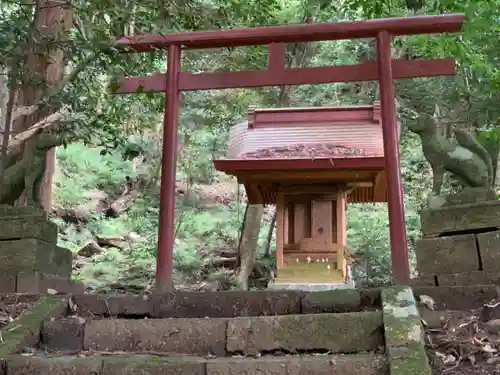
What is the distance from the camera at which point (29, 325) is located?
139 inches

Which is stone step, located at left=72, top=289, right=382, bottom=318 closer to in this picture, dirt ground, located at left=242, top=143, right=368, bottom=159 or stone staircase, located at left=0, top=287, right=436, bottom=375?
stone staircase, located at left=0, top=287, right=436, bottom=375

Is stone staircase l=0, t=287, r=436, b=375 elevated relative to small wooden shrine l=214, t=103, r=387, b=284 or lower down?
lower down

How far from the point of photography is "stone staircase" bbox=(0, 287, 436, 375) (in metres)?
2.92

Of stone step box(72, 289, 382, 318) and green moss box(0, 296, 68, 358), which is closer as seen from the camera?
green moss box(0, 296, 68, 358)

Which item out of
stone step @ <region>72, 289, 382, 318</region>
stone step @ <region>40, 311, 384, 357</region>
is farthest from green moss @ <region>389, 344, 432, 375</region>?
stone step @ <region>72, 289, 382, 318</region>

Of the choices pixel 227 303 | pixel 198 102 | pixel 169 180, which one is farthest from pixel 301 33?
pixel 198 102

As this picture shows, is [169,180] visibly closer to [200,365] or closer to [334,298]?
[334,298]

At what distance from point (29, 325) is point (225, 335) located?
1.29m

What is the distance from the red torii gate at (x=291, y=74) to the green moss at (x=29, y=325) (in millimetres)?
1113

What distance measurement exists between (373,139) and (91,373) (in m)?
4.68

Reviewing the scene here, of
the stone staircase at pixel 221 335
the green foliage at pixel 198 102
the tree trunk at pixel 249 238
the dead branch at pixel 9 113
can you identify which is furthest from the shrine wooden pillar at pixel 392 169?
the tree trunk at pixel 249 238

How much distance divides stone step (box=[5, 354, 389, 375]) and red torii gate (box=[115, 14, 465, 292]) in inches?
69.5

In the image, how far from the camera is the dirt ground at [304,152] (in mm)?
6348

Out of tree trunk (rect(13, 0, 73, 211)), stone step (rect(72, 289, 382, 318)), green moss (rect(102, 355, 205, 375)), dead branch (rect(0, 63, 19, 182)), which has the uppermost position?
tree trunk (rect(13, 0, 73, 211))
